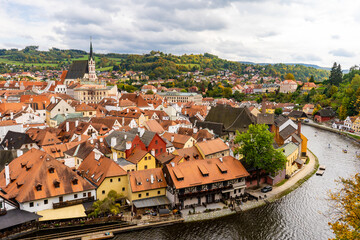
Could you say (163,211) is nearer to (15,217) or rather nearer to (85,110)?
(15,217)

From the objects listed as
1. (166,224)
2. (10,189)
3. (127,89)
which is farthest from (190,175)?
(127,89)

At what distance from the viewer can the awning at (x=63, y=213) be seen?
25.7m

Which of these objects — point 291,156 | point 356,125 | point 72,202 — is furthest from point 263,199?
point 356,125

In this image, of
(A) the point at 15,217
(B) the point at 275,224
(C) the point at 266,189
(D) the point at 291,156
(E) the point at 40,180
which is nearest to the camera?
(A) the point at 15,217

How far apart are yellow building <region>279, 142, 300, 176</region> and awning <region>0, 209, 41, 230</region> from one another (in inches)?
1280

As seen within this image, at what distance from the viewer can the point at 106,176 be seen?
29.7 metres

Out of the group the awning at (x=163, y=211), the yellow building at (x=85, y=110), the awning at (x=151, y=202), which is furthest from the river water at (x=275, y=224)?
the yellow building at (x=85, y=110)

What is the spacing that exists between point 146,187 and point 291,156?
2368 cm

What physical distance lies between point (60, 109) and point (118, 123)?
18229mm

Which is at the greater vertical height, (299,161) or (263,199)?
(299,161)

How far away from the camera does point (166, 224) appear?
28.0 m

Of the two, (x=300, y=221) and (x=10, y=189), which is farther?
(x=300, y=221)

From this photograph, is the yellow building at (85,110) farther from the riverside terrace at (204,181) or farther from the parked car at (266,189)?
the parked car at (266,189)

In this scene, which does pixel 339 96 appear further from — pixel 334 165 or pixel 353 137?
pixel 334 165
